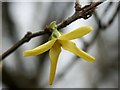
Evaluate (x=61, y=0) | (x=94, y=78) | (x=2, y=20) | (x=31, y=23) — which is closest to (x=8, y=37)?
(x=2, y=20)

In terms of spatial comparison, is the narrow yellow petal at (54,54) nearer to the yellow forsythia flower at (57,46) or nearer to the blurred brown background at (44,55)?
the yellow forsythia flower at (57,46)

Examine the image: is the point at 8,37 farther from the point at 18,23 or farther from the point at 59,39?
the point at 59,39

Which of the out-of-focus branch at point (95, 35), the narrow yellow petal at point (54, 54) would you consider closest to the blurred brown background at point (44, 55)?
the out-of-focus branch at point (95, 35)

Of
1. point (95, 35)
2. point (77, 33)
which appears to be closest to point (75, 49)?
point (77, 33)

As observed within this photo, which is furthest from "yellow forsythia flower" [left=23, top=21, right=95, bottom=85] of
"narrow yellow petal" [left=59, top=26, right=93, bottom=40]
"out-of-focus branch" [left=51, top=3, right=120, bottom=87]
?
"out-of-focus branch" [left=51, top=3, right=120, bottom=87]

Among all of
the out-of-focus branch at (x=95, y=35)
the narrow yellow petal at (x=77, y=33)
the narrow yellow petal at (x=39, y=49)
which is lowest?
the narrow yellow petal at (x=39, y=49)

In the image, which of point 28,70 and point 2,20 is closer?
point 2,20

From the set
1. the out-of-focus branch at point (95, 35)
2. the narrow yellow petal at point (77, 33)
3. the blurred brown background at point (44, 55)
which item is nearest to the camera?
the narrow yellow petal at point (77, 33)
